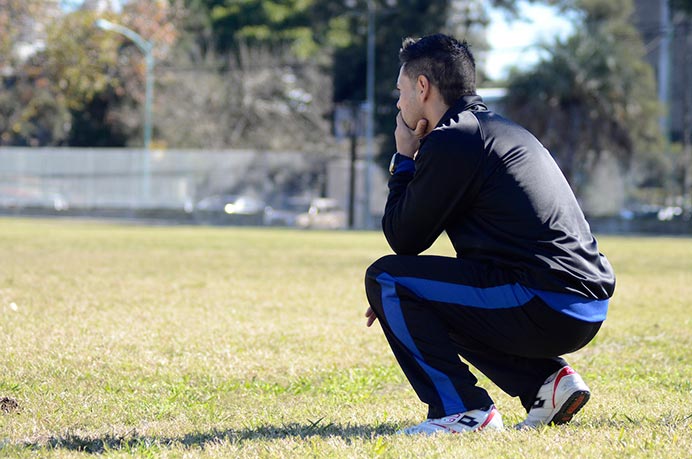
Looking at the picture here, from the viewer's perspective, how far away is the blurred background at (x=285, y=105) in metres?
37.9

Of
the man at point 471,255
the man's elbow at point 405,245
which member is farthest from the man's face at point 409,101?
the man's elbow at point 405,245

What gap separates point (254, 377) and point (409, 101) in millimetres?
2192

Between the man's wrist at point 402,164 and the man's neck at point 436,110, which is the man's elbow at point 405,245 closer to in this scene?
the man's wrist at point 402,164

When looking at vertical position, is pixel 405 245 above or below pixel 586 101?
below

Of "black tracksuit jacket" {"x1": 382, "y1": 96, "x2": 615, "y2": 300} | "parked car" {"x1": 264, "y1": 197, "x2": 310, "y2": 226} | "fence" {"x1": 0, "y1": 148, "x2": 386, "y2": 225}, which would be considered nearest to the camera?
"black tracksuit jacket" {"x1": 382, "y1": 96, "x2": 615, "y2": 300}

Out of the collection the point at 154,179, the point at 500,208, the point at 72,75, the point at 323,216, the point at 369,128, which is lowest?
the point at 323,216

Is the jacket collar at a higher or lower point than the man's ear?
lower

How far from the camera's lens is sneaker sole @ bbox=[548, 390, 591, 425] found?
399cm

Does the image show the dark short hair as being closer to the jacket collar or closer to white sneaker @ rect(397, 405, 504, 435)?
the jacket collar

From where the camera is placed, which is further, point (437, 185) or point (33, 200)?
point (33, 200)

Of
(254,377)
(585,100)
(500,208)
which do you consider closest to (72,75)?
(585,100)

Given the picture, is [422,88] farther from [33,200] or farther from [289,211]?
[33,200]

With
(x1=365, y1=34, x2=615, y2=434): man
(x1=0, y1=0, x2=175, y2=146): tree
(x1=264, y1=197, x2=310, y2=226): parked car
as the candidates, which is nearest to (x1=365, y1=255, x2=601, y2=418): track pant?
(x1=365, y1=34, x2=615, y2=434): man

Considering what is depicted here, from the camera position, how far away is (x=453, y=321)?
3.90m
